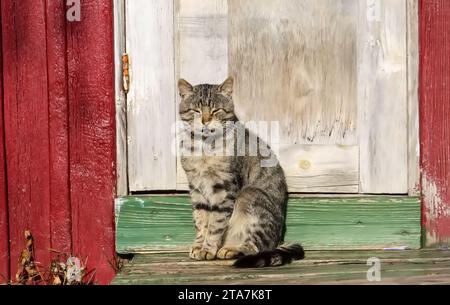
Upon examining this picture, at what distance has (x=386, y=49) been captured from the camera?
4.72 m

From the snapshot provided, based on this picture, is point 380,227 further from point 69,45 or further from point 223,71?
point 69,45

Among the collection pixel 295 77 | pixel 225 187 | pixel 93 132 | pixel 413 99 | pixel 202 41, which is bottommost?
pixel 225 187

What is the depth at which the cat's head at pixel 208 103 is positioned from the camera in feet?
15.0

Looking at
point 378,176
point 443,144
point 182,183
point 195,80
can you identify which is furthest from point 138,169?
point 443,144

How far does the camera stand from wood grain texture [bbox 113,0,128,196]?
15.5ft

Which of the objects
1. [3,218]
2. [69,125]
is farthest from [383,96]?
[3,218]

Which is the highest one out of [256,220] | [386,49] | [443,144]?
[386,49]

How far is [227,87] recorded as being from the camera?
4582 mm

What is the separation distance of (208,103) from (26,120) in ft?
3.73

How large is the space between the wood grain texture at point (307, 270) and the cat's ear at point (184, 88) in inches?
38.6

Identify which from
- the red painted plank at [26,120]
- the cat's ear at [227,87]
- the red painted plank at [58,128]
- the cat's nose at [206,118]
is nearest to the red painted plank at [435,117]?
the cat's ear at [227,87]

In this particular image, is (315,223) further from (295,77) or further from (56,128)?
(56,128)
